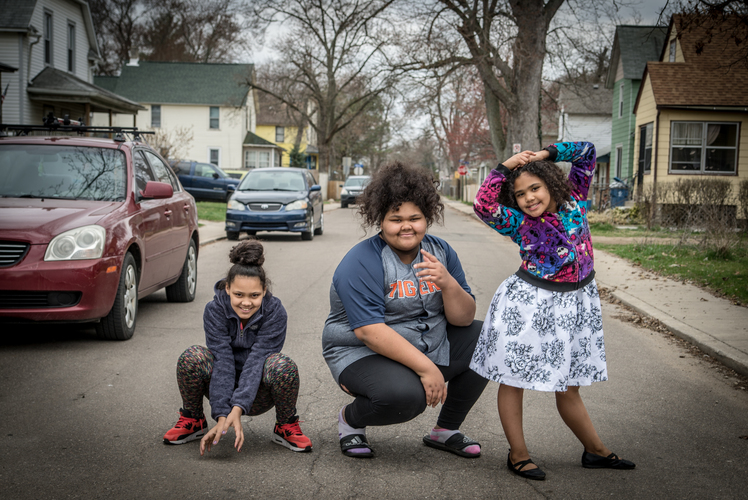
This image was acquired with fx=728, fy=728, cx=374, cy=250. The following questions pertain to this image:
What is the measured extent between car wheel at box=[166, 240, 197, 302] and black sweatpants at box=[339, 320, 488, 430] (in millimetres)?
5150

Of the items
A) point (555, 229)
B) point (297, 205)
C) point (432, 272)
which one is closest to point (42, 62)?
point (297, 205)

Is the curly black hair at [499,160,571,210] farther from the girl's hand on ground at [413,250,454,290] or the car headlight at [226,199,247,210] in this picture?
the car headlight at [226,199,247,210]

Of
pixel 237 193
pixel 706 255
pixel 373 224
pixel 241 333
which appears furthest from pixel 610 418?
pixel 237 193

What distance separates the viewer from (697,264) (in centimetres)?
1205

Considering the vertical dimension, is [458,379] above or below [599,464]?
above

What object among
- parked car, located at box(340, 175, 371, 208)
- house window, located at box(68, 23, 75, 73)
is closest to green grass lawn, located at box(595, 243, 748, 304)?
parked car, located at box(340, 175, 371, 208)

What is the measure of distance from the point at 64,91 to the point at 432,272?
25.6 meters

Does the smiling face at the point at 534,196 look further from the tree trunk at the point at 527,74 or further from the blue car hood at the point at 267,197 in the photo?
the tree trunk at the point at 527,74

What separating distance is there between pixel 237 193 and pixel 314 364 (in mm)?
12337

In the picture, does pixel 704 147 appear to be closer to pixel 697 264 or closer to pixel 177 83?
pixel 697 264

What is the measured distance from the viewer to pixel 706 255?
13016mm

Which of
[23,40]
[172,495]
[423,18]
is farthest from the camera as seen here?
[23,40]

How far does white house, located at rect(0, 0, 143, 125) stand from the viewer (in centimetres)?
2564

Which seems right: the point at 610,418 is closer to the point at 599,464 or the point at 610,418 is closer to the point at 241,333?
the point at 599,464
